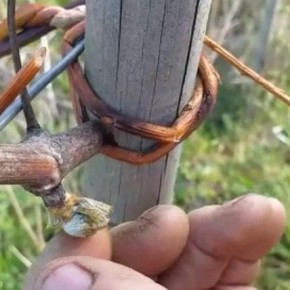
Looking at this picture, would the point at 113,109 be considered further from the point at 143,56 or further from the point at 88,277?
the point at 88,277

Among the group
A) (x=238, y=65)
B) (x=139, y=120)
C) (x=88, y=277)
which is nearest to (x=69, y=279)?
(x=88, y=277)

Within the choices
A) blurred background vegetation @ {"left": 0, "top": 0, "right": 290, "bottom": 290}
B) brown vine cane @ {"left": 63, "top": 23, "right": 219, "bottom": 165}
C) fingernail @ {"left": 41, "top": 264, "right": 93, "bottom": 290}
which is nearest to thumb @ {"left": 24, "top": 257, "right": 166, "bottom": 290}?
fingernail @ {"left": 41, "top": 264, "right": 93, "bottom": 290}

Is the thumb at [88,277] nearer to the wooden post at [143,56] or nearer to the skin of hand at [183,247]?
the skin of hand at [183,247]

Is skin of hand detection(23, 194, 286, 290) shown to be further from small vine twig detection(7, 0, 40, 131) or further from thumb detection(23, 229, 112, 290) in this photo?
small vine twig detection(7, 0, 40, 131)

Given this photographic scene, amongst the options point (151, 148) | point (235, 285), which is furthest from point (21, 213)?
point (151, 148)

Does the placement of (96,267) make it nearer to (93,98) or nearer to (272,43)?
(93,98)
